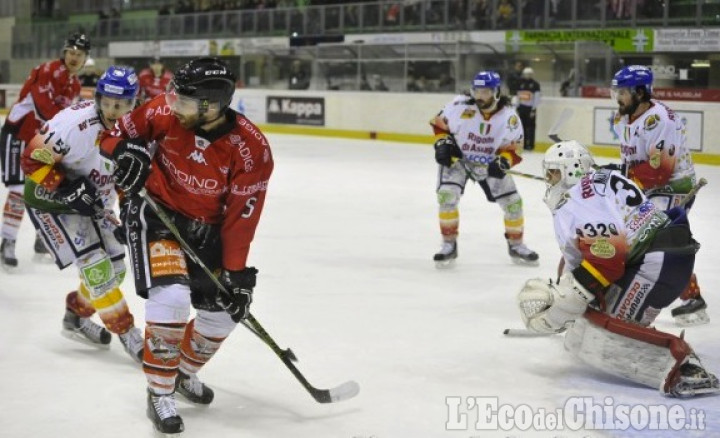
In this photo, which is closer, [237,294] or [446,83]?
[237,294]

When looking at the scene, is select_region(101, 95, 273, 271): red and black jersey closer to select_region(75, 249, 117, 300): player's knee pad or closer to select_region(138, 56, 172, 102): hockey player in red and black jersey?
select_region(75, 249, 117, 300): player's knee pad

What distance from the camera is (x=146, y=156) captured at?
318 centimetres

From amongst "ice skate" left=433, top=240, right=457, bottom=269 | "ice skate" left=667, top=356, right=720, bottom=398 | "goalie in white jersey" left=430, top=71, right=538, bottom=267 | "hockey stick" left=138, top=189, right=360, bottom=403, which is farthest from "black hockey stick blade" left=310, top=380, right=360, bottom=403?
"goalie in white jersey" left=430, top=71, right=538, bottom=267

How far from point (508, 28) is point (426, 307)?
11.7 meters

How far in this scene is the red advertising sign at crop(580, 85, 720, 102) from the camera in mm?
11945

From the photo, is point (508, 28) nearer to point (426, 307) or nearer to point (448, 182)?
point (448, 182)

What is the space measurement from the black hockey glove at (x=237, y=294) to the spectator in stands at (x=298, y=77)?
14.0 m

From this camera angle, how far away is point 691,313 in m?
4.71

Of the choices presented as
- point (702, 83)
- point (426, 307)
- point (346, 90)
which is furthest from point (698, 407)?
point (346, 90)

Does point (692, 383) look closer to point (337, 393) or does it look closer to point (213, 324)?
point (337, 393)

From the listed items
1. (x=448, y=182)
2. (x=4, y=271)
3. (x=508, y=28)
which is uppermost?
(x=508, y=28)

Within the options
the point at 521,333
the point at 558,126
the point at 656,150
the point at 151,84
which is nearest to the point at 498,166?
the point at 558,126

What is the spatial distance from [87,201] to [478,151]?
9.66 feet

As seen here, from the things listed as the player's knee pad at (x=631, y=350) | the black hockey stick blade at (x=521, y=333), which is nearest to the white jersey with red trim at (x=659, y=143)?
the black hockey stick blade at (x=521, y=333)
